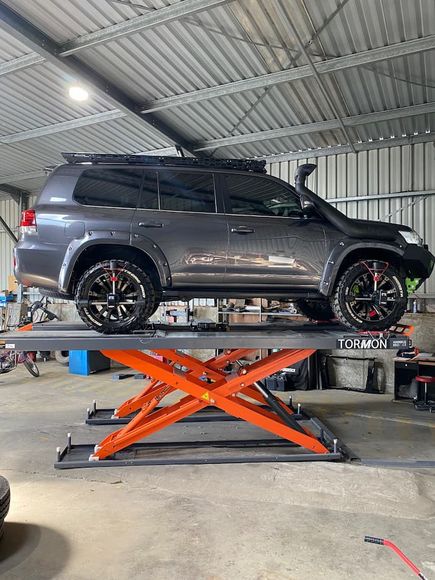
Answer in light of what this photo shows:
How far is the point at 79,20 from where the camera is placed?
4.88 metres

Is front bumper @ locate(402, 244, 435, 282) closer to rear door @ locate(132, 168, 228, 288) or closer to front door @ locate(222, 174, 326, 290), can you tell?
front door @ locate(222, 174, 326, 290)

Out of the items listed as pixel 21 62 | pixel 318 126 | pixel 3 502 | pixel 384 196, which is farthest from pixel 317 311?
pixel 21 62

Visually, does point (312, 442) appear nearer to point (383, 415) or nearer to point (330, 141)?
point (383, 415)

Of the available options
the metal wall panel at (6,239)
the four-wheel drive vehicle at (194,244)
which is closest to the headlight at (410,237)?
the four-wheel drive vehicle at (194,244)

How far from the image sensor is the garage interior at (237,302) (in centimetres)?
255

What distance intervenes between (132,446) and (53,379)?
14.0ft

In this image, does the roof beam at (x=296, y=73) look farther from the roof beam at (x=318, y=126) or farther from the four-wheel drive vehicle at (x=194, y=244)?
the four-wheel drive vehicle at (x=194, y=244)

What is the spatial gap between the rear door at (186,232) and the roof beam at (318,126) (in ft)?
14.8

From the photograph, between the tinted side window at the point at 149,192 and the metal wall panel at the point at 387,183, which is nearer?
the tinted side window at the point at 149,192

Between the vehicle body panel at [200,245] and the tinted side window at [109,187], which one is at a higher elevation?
the tinted side window at [109,187]

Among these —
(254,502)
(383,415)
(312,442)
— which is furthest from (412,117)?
(254,502)

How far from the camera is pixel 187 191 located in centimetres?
370

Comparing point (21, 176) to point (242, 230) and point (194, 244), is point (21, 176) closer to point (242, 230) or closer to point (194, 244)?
point (194, 244)

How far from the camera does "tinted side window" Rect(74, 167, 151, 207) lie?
11.6 ft
